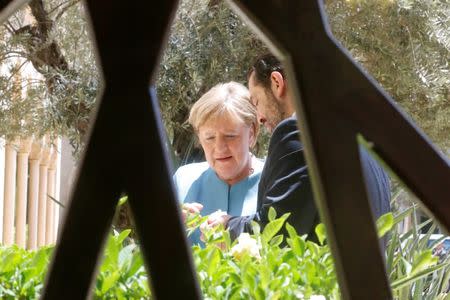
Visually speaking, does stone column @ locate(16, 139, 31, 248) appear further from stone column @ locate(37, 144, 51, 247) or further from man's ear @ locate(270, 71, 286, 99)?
man's ear @ locate(270, 71, 286, 99)

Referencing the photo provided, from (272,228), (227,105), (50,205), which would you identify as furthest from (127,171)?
(50,205)

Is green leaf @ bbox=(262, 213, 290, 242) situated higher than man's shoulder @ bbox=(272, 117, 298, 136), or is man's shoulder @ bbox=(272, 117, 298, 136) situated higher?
man's shoulder @ bbox=(272, 117, 298, 136)

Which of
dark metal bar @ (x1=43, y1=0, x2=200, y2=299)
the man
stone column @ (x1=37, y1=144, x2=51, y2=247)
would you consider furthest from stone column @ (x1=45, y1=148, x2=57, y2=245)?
dark metal bar @ (x1=43, y1=0, x2=200, y2=299)

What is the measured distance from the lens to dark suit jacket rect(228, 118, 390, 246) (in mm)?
1040

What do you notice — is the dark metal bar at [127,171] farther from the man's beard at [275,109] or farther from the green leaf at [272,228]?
the man's beard at [275,109]

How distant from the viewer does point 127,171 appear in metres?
0.36

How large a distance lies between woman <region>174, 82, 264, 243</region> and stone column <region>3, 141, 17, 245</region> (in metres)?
1.09

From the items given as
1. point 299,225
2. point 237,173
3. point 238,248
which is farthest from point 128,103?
point 237,173

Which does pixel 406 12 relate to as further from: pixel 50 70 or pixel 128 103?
pixel 128 103

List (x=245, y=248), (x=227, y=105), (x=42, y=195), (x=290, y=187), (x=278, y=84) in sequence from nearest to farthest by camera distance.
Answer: (x=245, y=248)
(x=290, y=187)
(x=278, y=84)
(x=227, y=105)
(x=42, y=195)

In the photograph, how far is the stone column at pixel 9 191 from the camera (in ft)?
7.92

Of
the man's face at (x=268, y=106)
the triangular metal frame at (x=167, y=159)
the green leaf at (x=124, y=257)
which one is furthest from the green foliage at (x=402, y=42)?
the triangular metal frame at (x=167, y=159)

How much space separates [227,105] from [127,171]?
105 centimetres

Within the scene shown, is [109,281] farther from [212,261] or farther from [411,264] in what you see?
[411,264]
